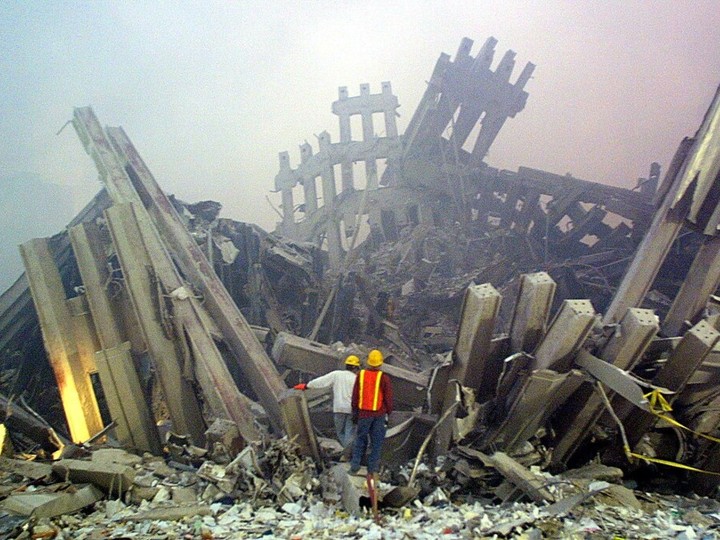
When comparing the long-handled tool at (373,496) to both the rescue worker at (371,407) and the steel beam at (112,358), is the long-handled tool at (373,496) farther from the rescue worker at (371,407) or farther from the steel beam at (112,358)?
the steel beam at (112,358)

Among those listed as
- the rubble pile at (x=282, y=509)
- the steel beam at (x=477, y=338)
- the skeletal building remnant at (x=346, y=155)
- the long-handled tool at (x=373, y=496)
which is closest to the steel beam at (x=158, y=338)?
the rubble pile at (x=282, y=509)

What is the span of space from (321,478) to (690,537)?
2848mm

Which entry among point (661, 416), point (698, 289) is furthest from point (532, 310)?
point (698, 289)

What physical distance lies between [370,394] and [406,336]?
4.48m

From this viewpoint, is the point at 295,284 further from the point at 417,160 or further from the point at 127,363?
the point at 417,160

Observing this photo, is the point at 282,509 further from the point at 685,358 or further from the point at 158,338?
the point at 685,358

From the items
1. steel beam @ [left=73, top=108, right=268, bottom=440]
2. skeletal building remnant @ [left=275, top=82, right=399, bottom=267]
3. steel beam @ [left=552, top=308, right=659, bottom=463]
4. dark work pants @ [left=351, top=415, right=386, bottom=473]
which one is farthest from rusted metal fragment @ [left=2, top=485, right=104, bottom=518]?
skeletal building remnant @ [left=275, top=82, right=399, bottom=267]

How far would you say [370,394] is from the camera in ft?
14.9

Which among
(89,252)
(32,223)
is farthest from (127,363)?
(32,223)

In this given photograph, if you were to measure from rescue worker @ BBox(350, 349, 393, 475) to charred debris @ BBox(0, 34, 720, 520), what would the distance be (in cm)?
48

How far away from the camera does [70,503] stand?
3.81m

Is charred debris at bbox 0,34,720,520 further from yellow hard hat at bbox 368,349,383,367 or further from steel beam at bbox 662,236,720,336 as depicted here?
yellow hard hat at bbox 368,349,383,367

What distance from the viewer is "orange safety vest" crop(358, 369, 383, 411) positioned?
14.9 ft

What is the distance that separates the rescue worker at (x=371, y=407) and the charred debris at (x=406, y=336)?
1.59 feet
